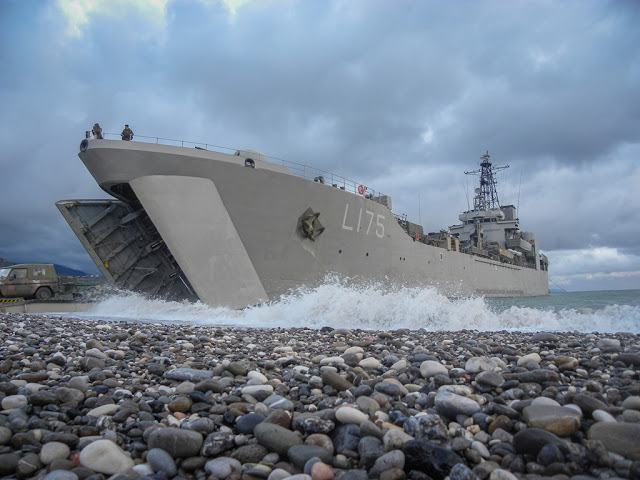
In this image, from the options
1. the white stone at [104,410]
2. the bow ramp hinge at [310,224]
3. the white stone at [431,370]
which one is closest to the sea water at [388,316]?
the bow ramp hinge at [310,224]

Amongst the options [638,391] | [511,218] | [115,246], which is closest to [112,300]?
[115,246]

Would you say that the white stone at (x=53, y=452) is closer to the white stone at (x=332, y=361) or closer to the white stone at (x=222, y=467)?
the white stone at (x=222, y=467)

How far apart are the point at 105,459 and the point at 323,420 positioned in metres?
1.09

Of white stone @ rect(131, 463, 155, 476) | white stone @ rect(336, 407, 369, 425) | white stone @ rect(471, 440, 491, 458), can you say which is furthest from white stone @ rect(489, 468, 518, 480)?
white stone @ rect(131, 463, 155, 476)

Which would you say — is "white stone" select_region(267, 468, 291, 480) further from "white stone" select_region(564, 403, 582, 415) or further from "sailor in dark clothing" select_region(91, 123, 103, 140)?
"sailor in dark clothing" select_region(91, 123, 103, 140)

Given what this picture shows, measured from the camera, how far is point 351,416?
7.06 ft

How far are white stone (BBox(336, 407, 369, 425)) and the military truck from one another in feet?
50.9

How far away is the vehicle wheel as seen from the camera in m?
15.7

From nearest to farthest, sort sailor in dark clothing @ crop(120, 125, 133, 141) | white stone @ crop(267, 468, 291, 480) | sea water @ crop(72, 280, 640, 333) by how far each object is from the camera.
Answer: white stone @ crop(267, 468, 291, 480) < sea water @ crop(72, 280, 640, 333) < sailor in dark clothing @ crop(120, 125, 133, 141)

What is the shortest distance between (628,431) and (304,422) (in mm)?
1559

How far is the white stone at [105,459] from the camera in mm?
1826

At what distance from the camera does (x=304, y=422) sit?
2.14 meters

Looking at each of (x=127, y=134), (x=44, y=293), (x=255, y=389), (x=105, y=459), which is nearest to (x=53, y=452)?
(x=105, y=459)

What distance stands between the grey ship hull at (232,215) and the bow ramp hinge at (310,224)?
0.11 m
